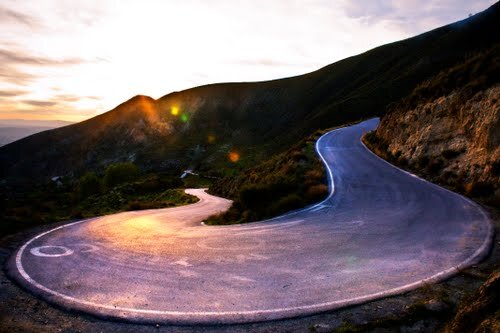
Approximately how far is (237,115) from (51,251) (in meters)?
A: 148

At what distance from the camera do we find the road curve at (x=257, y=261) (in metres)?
6.30

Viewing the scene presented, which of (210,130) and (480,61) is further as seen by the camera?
(210,130)

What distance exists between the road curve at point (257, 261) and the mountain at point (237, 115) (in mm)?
72199

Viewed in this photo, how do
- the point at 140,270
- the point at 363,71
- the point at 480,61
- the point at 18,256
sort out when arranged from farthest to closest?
1. the point at 363,71
2. the point at 480,61
3. the point at 18,256
4. the point at 140,270

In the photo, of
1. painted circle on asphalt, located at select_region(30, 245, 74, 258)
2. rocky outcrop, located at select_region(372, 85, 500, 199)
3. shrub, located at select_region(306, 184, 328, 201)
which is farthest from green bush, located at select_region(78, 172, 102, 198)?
painted circle on asphalt, located at select_region(30, 245, 74, 258)

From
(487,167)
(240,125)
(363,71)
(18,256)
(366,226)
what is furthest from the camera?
(240,125)

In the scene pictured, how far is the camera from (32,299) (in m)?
6.73

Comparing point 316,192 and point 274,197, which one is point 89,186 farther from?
point 316,192

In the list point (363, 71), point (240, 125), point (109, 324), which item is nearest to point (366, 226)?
point (109, 324)

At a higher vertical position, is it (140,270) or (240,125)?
(240,125)

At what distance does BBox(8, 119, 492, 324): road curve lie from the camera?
6.30m

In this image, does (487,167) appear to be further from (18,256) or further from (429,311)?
(18,256)

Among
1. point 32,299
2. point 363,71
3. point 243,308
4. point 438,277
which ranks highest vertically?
point 363,71

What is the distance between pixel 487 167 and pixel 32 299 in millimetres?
18066
